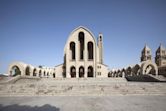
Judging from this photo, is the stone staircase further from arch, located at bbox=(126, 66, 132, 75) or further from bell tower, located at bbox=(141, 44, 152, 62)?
bell tower, located at bbox=(141, 44, 152, 62)

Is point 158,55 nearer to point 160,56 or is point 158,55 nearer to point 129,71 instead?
point 160,56

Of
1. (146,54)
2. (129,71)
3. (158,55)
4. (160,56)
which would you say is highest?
(146,54)

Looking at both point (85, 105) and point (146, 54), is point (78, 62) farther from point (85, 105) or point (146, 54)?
point (146, 54)

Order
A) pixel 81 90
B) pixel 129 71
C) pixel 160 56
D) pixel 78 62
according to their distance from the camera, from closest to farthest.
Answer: pixel 81 90, pixel 78 62, pixel 129 71, pixel 160 56

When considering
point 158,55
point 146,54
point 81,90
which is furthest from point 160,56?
point 81,90

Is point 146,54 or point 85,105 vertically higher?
point 146,54

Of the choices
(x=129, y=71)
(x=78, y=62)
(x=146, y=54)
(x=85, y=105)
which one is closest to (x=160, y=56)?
(x=146, y=54)

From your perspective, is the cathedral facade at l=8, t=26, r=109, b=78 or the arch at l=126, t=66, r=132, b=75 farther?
the arch at l=126, t=66, r=132, b=75

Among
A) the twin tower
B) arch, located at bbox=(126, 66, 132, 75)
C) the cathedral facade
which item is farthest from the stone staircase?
the twin tower

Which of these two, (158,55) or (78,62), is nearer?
(78,62)

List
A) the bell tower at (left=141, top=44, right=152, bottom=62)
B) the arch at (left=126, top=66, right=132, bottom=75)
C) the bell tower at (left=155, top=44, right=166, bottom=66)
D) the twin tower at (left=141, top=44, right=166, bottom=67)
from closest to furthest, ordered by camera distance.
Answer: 1. the arch at (left=126, top=66, right=132, bottom=75)
2. the bell tower at (left=155, top=44, right=166, bottom=66)
3. the twin tower at (left=141, top=44, right=166, bottom=67)
4. the bell tower at (left=141, top=44, right=152, bottom=62)

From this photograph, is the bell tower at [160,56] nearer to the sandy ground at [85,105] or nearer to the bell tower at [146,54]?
the bell tower at [146,54]

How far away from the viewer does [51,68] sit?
254 feet

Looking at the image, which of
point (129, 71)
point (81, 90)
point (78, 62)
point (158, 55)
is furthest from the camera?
point (158, 55)
